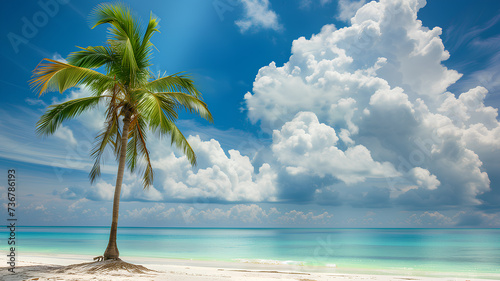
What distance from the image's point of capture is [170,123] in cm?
998

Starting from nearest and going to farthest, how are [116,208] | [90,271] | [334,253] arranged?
1. [90,271]
2. [116,208]
3. [334,253]

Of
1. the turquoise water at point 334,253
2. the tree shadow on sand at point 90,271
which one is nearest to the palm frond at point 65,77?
the tree shadow on sand at point 90,271

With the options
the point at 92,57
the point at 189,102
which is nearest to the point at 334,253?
the point at 189,102

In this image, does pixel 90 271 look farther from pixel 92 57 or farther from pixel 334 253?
pixel 334 253

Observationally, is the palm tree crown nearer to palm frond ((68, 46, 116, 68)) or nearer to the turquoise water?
palm frond ((68, 46, 116, 68))

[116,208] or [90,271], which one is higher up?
[116,208]

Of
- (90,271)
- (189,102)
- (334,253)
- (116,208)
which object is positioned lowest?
(334,253)

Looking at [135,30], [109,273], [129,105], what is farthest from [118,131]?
[109,273]

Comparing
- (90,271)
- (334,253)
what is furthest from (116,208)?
(334,253)

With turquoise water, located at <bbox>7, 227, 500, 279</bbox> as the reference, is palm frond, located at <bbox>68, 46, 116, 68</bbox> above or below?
above

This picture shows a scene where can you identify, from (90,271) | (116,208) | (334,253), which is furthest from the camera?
(334,253)

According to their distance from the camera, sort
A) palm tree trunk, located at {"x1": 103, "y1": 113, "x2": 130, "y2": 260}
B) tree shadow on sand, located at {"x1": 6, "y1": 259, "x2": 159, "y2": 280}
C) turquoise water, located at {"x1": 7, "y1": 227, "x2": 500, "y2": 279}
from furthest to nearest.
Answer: turquoise water, located at {"x1": 7, "y1": 227, "x2": 500, "y2": 279}
palm tree trunk, located at {"x1": 103, "y1": 113, "x2": 130, "y2": 260}
tree shadow on sand, located at {"x1": 6, "y1": 259, "x2": 159, "y2": 280}

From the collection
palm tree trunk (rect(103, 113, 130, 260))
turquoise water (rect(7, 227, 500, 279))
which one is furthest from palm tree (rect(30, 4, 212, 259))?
turquoise water (rect(7, 227, 500, 279))

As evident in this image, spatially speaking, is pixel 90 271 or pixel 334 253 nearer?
pixel 90 271
